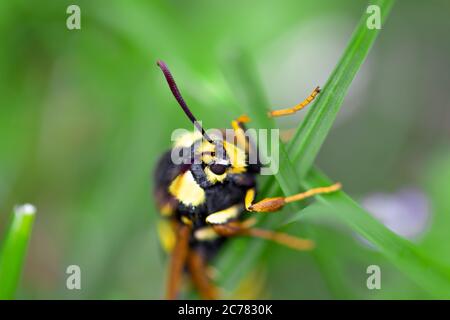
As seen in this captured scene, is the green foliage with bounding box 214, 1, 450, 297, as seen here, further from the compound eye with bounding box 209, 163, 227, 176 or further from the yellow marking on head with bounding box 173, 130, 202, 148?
the yellow marking on head with bounding box 173, 130, 202, 148

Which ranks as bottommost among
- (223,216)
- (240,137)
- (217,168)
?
(223,216)

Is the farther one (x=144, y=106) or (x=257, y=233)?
(x=144, y=106)

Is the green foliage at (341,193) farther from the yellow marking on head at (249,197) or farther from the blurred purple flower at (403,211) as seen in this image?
the blurred purple flower at (403,211)

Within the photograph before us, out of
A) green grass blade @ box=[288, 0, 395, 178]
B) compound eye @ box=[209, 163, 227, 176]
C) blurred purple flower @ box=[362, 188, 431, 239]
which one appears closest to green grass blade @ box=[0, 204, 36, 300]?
compound eye @ box=[209, 163, 227, 176]

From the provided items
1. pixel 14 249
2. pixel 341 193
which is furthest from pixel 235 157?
pixel 14 249

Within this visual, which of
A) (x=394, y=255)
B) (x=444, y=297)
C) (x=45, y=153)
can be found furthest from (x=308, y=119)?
(x=45, y=153)

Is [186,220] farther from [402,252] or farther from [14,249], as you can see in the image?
[402,252]

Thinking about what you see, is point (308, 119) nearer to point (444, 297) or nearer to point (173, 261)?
point (444, 297)
